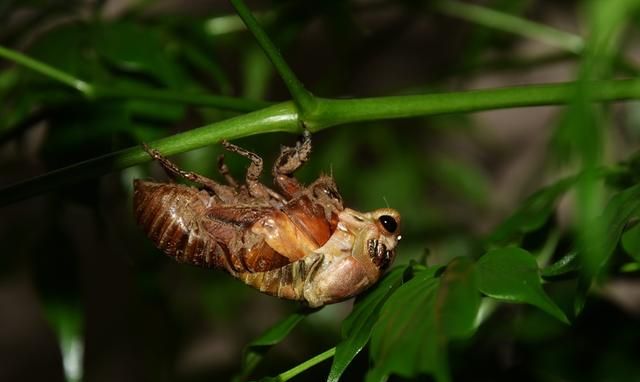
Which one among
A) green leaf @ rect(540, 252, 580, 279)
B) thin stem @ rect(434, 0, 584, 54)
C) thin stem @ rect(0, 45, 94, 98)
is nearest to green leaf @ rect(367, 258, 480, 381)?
green leaf @ rect(540, 252, 580, 279)

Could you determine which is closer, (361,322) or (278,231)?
(361,322)

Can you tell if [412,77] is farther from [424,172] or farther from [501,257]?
[501,257]

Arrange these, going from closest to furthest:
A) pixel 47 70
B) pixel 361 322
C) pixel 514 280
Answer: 1. pixel 514 280
2. pixel 361 322
3. pixel 47 70

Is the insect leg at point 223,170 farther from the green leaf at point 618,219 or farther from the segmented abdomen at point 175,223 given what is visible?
the green leaf at point 618,219

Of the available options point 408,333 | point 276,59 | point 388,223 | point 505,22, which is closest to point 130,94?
point 276,59

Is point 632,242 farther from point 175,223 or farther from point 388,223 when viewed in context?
point 175,223

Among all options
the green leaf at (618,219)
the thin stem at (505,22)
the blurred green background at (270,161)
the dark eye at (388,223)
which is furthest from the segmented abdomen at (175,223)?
the thin stem at (505,22)

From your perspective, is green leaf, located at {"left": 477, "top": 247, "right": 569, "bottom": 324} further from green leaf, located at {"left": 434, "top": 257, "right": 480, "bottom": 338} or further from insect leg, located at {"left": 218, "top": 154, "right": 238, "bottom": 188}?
insect leg, located at {"left": 218, "top": 154, "right": 238, "bottom": 188}
